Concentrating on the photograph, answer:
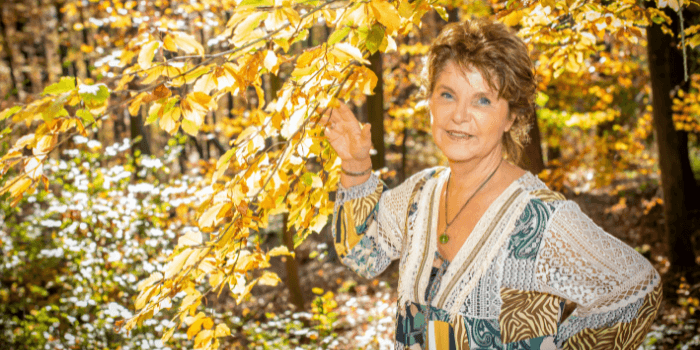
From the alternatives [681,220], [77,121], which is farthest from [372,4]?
[681,220]

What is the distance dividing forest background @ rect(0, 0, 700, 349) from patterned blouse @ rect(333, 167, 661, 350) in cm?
52

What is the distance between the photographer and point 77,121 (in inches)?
48.7

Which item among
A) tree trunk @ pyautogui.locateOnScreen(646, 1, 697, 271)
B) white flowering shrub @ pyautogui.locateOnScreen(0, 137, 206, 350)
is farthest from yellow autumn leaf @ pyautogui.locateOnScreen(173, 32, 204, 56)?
tree trunk @ pyautogui.locateOnScreen(646, 1, 697, 271)

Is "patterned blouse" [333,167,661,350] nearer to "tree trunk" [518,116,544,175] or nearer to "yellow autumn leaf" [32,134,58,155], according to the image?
"yellow autumn leaf" [32,134,58,155]

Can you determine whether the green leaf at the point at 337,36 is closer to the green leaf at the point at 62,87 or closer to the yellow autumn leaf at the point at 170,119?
the yellow autumn leaf at the point at 170,119

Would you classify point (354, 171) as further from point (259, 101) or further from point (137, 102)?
point (137, 102)

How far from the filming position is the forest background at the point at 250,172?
127 cm

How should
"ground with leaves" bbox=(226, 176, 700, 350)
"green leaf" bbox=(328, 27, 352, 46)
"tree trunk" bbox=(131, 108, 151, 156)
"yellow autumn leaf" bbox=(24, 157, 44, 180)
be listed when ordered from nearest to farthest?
"green leaf" bbox=(328, 27, 352, 46)
"yellow autumn leaf" bbox=(24, 157, 44, 180)
"ground with leaves" bbox=(226, 176, 700, 350)
"tree trunk" bbox=(131, 108, 151, 156)

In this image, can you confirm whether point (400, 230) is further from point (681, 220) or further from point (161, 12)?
point (161, 12)

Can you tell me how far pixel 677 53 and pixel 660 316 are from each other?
292 cm

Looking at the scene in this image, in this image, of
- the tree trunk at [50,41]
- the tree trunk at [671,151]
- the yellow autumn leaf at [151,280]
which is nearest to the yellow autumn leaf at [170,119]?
the yellow autumn leaf at [151,280]

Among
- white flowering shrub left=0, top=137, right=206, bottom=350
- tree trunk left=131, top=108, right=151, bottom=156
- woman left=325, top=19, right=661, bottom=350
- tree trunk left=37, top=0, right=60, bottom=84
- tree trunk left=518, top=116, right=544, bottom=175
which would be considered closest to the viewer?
woman left=325, top=19, right=661, bottom=350

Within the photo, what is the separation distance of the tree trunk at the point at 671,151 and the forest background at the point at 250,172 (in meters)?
0.02

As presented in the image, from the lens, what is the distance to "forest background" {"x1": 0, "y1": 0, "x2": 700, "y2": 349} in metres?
1.27
